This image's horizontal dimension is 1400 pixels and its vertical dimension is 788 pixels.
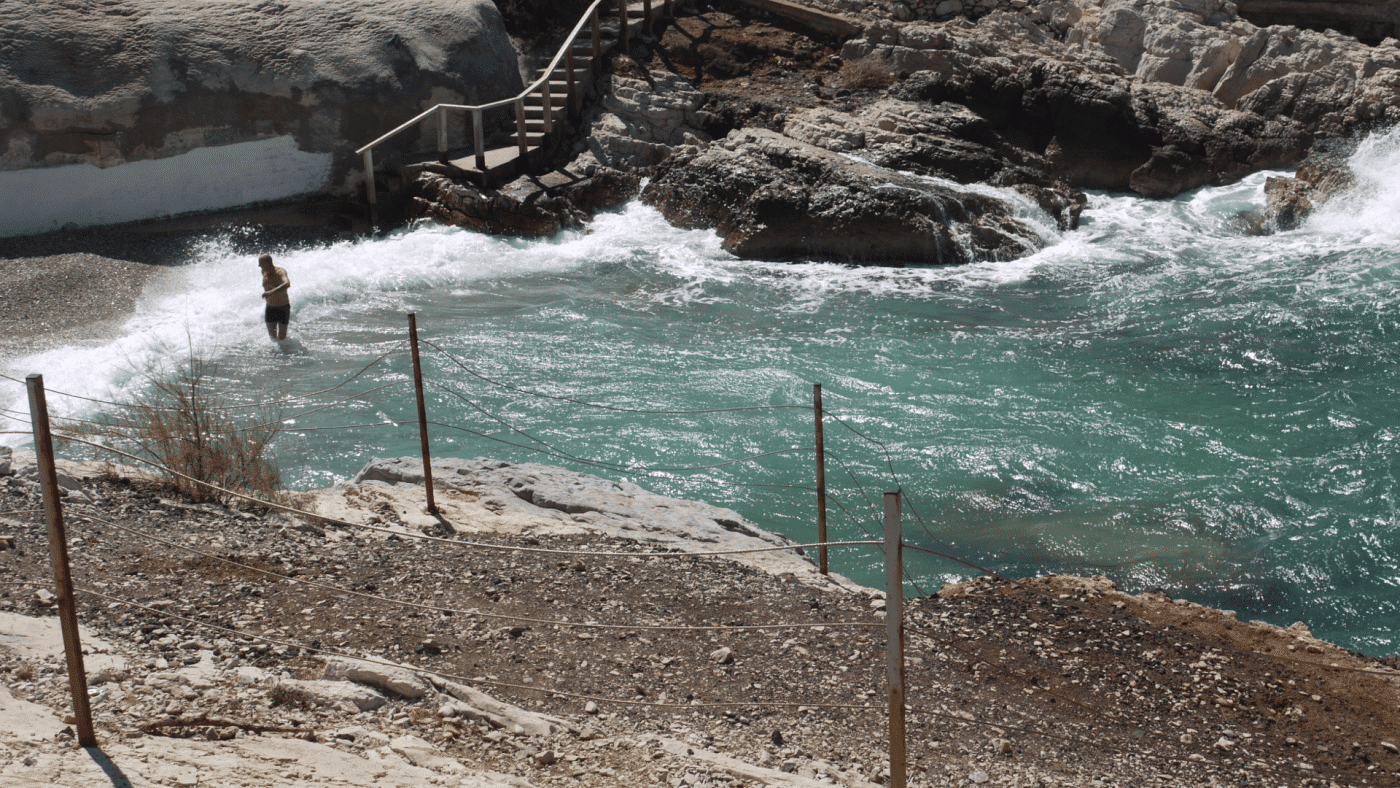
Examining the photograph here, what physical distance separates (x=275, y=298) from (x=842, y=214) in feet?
24.6

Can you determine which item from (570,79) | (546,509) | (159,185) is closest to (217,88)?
(159,185)

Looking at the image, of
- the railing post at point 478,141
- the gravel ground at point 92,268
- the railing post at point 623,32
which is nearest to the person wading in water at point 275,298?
the gravel ground at point 92,268

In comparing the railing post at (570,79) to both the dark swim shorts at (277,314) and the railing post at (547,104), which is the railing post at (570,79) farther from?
the dark swim shorts at (277,314)

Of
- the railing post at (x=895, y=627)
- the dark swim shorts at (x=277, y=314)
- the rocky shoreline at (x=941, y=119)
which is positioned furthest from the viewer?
the rocky shoreline at (x=941, y=119)

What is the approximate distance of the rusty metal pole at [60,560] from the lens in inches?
147

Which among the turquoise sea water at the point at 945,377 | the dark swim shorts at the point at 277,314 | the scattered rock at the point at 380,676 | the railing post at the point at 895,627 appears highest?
the railing post at the point at 895,627

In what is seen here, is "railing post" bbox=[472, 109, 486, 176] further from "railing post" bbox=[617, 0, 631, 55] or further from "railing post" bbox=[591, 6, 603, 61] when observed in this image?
"railing post" bbox=[617, 0, 631, 55]

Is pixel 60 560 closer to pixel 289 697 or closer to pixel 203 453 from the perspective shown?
pixel 289 697

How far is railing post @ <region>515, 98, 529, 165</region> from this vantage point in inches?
666

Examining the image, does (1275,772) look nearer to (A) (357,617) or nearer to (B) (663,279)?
(A) (357,617)

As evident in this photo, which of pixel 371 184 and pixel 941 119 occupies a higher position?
pixel 941 119

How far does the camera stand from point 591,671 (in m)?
5.13

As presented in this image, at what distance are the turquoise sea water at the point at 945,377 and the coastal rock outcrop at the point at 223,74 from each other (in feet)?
7.99

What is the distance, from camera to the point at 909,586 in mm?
7309
